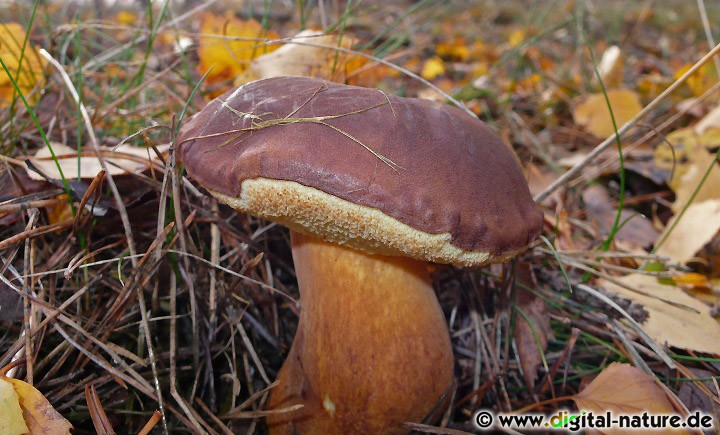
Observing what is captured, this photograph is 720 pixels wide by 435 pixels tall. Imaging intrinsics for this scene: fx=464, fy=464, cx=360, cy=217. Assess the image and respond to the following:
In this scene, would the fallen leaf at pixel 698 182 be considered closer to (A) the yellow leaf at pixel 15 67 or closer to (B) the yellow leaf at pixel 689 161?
(B) the yellow leaf at pixel 689 161

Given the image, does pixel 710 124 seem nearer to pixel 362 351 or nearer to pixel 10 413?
pixel 362 351

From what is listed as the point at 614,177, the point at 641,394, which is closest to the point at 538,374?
the point at 641,394

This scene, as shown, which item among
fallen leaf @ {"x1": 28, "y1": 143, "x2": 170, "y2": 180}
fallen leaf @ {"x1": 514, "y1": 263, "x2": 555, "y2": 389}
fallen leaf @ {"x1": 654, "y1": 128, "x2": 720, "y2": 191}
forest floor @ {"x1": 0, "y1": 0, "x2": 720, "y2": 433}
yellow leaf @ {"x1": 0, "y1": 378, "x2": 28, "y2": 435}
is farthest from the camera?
fallen leaf @ {"x1": 654, "y1": 128, "x2": 720, "y2": 191}

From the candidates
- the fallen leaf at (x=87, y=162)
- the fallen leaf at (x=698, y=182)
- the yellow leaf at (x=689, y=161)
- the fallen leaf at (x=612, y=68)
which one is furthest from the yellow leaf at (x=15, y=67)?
the fallen leaf at (x=612, y=68)

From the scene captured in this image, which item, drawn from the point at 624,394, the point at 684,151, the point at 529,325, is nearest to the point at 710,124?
the point at 684,151

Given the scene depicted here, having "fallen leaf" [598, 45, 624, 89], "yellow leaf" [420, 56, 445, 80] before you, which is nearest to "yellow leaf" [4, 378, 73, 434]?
"fallen leaf" [598, 45, 624, 89]

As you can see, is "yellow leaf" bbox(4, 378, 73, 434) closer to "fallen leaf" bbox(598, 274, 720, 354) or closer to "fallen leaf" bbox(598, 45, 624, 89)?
"fallen leaf" bbox(598, 274, 720, 354)
